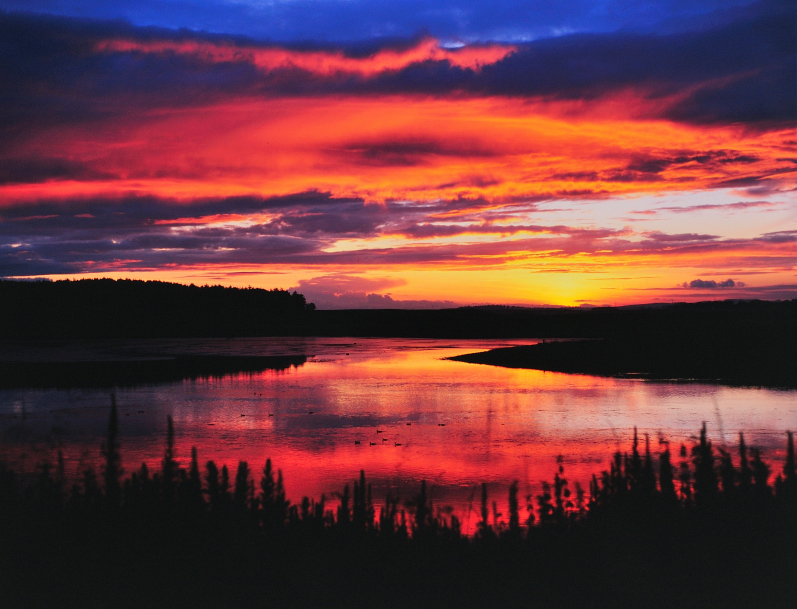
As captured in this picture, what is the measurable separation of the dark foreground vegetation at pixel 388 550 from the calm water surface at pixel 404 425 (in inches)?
81.9

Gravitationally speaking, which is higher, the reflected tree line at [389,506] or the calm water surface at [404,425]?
the reflected tree line at [389,506]

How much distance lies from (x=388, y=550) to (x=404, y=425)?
10984mm

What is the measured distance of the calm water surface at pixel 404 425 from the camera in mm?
13477

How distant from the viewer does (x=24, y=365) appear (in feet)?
136

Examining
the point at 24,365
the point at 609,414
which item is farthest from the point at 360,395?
the point at 24,365

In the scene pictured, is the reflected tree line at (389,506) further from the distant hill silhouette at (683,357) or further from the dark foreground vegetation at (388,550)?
the distant hill silhouette at (683,357)

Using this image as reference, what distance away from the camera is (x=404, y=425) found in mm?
18891

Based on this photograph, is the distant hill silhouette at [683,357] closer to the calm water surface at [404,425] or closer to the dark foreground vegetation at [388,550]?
the calm water surface at [404,425]

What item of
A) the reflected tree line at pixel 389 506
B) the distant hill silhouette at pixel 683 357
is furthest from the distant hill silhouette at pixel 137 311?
the reflected tree line at pixel 389 506

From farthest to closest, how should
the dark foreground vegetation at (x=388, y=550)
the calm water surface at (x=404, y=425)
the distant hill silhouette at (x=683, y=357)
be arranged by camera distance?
the distant hill silhouette at (x=683, y=357) → the calm water surface at (x=404, y=425) → the dark foreground vegetation at (x=388, y=550)

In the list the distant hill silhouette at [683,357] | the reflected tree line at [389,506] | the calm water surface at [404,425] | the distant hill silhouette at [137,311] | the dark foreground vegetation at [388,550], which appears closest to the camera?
the dark foreground vegetation at [388,550]

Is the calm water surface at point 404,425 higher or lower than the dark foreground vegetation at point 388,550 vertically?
lower

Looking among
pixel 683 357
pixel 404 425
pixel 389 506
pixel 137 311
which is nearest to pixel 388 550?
pixel 389 506

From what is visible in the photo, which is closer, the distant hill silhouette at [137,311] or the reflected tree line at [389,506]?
the reflected tree line at [389,506]
